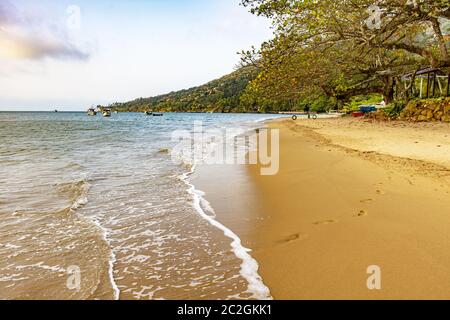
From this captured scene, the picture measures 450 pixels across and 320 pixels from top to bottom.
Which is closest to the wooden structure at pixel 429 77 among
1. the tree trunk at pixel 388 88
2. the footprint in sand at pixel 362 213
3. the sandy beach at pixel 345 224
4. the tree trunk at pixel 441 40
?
the tree trunk at pixel 388 88

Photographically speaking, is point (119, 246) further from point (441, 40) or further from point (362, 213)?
point (441, 40)

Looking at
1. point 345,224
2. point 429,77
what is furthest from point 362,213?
point 429,77

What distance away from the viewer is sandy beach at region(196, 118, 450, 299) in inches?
115

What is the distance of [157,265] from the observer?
11.9 feet

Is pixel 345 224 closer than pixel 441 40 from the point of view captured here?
Yes

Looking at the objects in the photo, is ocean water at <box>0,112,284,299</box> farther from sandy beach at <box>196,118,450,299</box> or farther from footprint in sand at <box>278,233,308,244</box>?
footprint in sand at <box>278,233,308,244</box>

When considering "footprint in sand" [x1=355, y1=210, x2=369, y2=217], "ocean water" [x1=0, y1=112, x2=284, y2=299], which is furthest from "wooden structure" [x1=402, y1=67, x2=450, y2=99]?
"ocean water" [x1=0, y1=112, x2=284, y2=299]

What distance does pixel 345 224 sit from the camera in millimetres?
4441

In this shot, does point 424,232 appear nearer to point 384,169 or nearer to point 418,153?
point 384,169

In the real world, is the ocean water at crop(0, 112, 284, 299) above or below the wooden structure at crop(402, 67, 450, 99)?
below

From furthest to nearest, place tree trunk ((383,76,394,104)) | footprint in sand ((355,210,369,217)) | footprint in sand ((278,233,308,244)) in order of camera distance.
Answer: tree trunk ((383,76,394,104)) < footprint in sand ((355,210,369,217)) < footprint in sand ((278,233,308,244))

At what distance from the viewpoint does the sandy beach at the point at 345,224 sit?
2.93 m

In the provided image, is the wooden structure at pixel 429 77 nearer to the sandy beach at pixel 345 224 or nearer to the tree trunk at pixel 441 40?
the tree trunk at pixel 441 40
